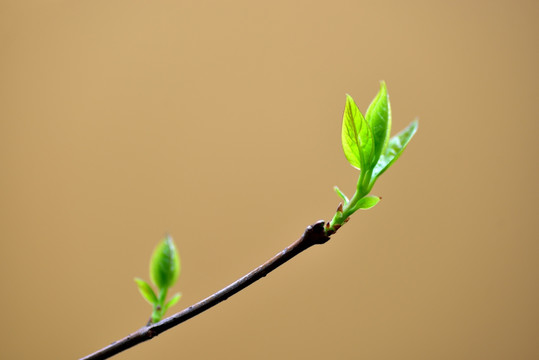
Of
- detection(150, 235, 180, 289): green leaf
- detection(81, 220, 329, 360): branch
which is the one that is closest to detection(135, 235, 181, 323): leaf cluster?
detection(150, 235, 180, 289): green leaf

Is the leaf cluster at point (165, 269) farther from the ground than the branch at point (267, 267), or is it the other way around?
the leaf cluster at point (165, 269)

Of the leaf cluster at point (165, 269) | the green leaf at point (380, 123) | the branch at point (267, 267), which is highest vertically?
the leaf cluster at point (165, 269)

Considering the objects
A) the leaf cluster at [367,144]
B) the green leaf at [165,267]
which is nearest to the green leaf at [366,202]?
the leaf cluster at [367,144]

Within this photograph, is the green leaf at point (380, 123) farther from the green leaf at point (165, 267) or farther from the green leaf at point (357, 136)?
the green leaf at point (165, 267)

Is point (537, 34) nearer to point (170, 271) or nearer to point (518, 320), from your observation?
point (518, 320)

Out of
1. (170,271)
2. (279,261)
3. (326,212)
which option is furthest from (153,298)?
(326,212)

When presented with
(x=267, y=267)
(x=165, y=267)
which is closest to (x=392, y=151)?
(x=267, y=267)

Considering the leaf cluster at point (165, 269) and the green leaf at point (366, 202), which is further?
the leaf cluster at point (165, 269)

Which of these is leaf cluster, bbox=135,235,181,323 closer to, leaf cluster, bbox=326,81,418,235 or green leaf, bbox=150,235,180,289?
green leaf, bbox=150,235,180,289
